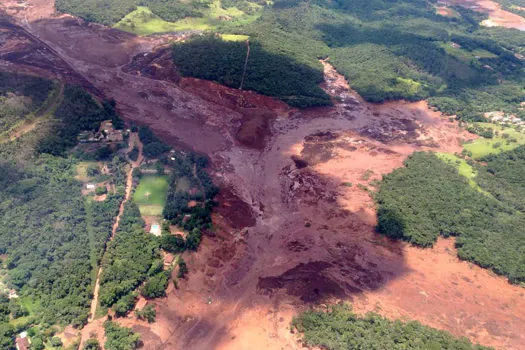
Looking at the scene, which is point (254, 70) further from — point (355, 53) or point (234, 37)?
point (355, 53)

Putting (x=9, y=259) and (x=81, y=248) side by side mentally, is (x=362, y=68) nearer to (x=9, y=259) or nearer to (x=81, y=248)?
(x=81, y=248)

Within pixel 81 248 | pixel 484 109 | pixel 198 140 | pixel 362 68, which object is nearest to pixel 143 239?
pixel 81 248

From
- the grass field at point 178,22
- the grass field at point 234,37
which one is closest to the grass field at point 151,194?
the grass field at point 234,37

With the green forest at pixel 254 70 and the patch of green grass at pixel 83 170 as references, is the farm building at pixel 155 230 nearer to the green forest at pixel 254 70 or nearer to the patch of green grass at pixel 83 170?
the patch of green grass at pixel 83 170

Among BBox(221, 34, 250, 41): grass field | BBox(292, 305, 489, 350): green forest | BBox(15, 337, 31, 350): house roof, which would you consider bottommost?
BBox(15, 337, 31, 350): house roof

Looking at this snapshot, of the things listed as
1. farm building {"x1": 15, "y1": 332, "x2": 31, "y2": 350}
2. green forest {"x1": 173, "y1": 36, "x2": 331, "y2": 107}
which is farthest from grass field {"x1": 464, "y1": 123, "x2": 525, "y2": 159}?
farm building {"x1": 15, "y1": 332, "x2": 31, "y2": 350}

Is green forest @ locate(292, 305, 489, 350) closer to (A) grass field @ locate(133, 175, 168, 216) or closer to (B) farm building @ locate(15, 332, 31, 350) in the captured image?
(A) grass field @ locate(133, 175, 168, 216)
